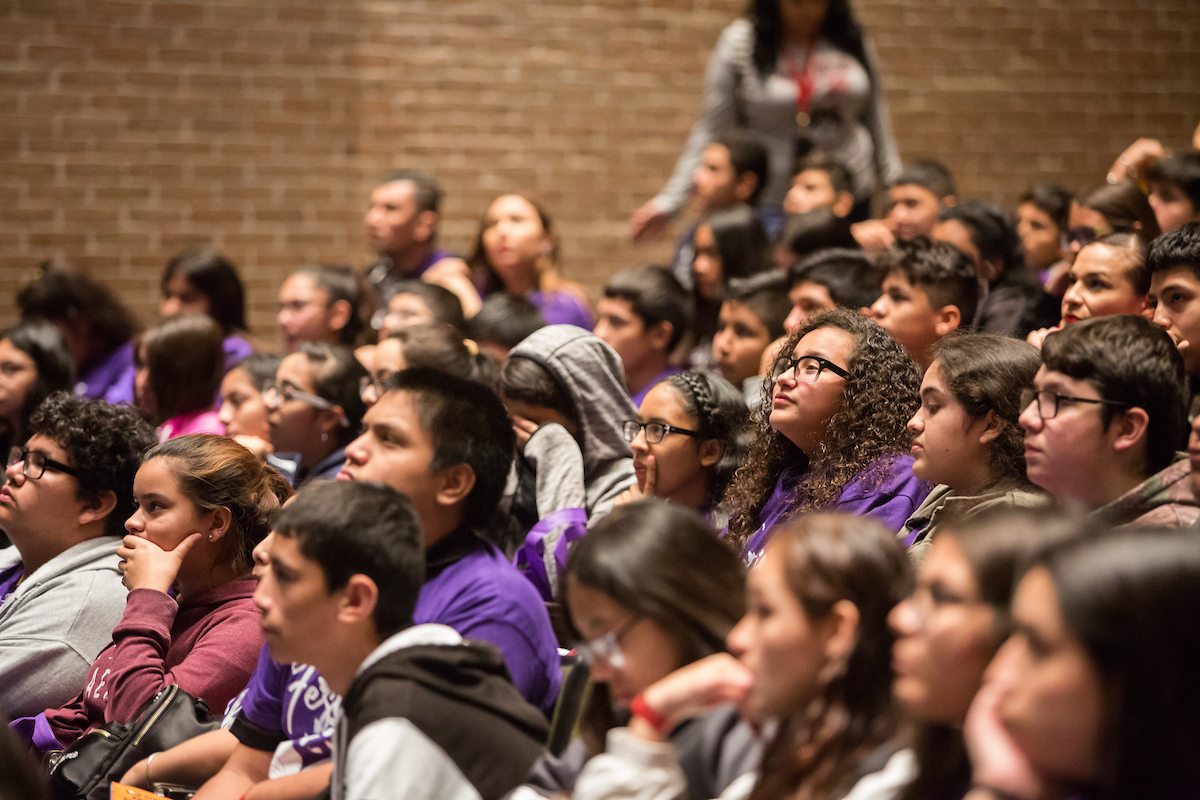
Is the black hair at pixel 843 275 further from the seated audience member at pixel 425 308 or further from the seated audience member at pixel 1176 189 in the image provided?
the seated audience member at pixel 425 308

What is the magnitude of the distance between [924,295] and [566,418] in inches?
42.8

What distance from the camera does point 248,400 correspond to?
3.99m

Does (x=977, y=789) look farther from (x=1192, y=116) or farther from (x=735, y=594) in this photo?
(x=1192, y=116)

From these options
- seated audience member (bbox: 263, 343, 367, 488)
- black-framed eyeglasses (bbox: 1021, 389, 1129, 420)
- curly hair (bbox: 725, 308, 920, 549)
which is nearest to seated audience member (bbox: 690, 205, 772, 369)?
seated audience member (bbox: 263, 343, 367, 488)

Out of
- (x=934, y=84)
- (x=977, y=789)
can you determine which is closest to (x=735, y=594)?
(x=977, y=789)

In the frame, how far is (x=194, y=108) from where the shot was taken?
6.15m

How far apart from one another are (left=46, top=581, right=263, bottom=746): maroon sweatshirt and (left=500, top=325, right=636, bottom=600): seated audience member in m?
0.90

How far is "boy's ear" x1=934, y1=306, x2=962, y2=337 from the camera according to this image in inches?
134

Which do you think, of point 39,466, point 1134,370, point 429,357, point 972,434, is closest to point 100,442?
point 39,466

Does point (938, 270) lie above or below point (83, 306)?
above

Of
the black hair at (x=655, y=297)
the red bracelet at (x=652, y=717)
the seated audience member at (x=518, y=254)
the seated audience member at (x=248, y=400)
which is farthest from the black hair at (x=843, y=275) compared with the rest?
the red bracelet at (x=652, y=717)

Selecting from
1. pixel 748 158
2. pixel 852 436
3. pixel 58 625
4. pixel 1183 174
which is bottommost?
pixel 58 625

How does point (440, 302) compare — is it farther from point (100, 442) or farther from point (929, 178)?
point (929, 178)

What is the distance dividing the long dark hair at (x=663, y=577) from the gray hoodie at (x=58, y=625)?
153 cm
